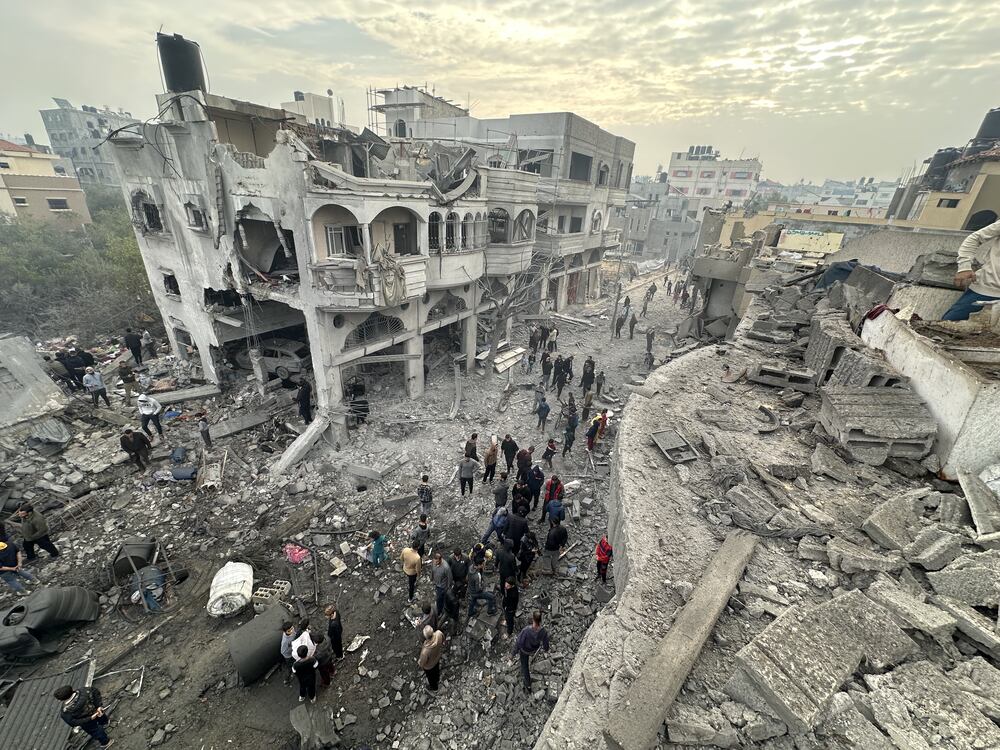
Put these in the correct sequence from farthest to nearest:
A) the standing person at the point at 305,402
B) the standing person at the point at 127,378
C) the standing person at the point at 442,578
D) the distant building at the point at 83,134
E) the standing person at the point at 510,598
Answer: the distant building at the point at 83,134 → the standing person at the point at 127,378 → the standing person at the point at 305,402 → the standing person at the point at 442,578 → the standing person at the point at 510,598

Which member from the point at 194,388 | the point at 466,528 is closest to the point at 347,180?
the point at 466,528

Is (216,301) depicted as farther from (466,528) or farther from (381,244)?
(466,528)

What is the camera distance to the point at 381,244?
13922 millimetres

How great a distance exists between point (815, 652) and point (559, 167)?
2568 centimetres

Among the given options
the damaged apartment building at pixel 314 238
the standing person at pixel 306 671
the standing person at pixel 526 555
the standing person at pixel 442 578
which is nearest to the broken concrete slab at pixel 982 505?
the standing person at pixel 526 555

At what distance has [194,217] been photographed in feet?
47.0

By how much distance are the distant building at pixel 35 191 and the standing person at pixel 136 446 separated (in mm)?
32055

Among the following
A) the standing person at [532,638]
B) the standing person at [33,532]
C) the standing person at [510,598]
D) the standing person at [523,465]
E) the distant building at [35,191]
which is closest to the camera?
the standing person at [532,638]

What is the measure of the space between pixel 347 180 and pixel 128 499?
10.4m

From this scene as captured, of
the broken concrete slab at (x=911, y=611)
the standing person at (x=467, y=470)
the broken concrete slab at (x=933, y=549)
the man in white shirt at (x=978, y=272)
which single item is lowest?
the standing person at (x=467, y=470)

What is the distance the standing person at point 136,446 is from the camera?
37.5 feet

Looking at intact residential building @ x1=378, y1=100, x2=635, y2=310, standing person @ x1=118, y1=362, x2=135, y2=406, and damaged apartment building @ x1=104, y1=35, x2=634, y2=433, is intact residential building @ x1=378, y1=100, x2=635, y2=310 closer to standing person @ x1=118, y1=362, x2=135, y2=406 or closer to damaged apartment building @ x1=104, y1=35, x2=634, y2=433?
damaged apartment building @ x1=104, y1=35, x2=634, y2=433

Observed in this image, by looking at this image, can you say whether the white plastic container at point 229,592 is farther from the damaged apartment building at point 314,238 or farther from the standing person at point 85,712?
the damaged apartment building at point 314,238

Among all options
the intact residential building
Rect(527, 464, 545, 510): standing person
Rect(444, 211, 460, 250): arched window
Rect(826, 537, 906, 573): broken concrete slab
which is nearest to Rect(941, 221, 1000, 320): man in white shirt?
Rect(826, 537, 906, 573): broken concrete slab
